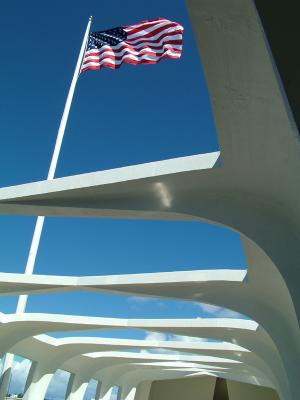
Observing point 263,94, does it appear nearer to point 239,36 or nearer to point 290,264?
point 239,36

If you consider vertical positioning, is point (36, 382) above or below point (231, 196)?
below

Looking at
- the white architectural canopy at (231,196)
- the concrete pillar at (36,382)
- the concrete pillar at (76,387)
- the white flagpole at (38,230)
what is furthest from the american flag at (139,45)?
the concrete pillar at (76,387)

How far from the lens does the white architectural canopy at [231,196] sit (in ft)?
13.1

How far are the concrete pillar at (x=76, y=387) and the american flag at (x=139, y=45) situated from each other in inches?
811

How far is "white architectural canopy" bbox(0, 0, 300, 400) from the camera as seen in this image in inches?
158

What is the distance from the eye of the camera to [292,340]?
11.0 m

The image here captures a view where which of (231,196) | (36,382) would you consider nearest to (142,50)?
(231,196)

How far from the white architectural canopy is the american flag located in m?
6.15

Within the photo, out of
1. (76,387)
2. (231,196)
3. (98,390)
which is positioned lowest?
(98,390)

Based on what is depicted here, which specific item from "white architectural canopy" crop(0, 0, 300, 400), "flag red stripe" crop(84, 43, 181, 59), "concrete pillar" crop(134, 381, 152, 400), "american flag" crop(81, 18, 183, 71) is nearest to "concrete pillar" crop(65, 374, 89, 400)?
"white architectural canopy" crop(0, 0, 300, 400)

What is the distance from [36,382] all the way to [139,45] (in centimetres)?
1757

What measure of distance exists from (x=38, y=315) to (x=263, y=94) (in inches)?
593

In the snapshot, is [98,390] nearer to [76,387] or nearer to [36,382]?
[76,387]

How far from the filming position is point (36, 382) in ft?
71.2
